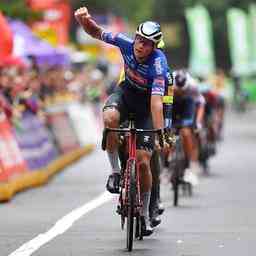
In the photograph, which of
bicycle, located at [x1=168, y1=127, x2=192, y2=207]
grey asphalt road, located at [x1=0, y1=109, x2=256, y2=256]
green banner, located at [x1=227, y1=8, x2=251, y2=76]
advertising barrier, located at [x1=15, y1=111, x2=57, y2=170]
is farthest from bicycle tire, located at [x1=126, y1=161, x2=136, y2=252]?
green banner, located at [x1=227, y1=8, x2=251, y2=76]

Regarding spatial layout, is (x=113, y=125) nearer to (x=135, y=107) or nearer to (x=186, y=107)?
(x=135, y=107)

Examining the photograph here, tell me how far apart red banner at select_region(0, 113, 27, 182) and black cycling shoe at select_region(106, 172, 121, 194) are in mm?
6296

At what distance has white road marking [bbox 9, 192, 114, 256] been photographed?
11884mm

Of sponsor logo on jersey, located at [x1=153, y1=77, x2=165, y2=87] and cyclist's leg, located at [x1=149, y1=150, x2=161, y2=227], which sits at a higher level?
sponsor logo on jersey, located at [x1=153, y1=77, x2=165, y2=87]

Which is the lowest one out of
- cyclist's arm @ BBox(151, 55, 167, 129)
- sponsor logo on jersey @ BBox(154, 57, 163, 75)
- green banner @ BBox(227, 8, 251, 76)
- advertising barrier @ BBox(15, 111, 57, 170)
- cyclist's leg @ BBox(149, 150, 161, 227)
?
green banner @ BBox(227, 8, 251, 76)

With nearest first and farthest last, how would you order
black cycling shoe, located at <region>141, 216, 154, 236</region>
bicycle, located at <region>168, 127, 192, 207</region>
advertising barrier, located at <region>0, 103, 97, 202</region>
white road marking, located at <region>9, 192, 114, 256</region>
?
white road marking, located at <region>9, 192, 114, 256</region> → black cycling shoe, located at <region>141, 216, 154, 236</region> → bicycle, located at <region>168, 127, 192, 207</region> → advertising barrier, located at <region>0, 103, 97, 202</region>

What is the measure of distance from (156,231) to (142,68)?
227 cm

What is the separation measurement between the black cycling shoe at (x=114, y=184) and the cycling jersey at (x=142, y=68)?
2.90 ft

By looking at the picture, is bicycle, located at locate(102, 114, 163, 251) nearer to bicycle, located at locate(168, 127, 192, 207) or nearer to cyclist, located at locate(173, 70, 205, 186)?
bicycle, located at locate(168, 127, 192, 207)

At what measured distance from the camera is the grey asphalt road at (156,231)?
12.1 m

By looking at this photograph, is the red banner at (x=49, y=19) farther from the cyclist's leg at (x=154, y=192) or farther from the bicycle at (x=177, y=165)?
the cyclist's leg at (x=154, y=192)

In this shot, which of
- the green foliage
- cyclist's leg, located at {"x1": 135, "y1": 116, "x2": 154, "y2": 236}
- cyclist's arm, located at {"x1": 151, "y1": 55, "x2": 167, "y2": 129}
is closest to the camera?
cyclist's arm, located at {"x1": 151, "y1": 55, "x2": 167, "y2": 129}

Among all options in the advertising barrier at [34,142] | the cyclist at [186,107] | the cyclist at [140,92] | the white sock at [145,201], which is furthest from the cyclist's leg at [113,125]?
→ the advertising barrier at [34,142]

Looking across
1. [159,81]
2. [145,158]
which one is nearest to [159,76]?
[159,81]
